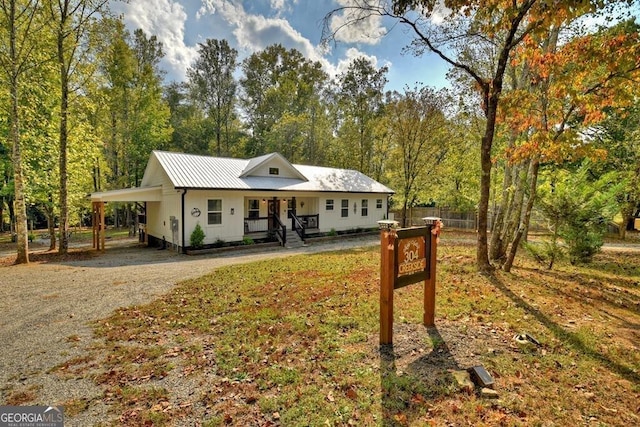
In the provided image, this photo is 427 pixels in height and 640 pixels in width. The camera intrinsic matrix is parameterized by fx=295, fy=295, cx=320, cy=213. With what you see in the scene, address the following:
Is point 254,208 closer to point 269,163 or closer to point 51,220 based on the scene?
point 269,163

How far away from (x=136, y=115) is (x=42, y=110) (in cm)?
919

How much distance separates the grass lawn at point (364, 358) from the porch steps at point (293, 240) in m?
8.67

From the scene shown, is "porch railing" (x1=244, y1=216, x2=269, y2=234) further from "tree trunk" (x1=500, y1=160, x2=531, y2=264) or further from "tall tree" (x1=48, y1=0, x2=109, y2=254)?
"tree trunk" (x1=500, y1=160, x2=531, y2=264)

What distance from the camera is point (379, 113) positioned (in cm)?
2739

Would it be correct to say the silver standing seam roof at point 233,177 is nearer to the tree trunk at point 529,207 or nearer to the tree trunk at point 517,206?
the tree trunk at point 517,206

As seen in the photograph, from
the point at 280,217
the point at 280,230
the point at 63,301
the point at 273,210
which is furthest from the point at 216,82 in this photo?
the point at 63,301

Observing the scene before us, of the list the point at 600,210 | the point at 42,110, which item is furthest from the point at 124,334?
the point at 42,110

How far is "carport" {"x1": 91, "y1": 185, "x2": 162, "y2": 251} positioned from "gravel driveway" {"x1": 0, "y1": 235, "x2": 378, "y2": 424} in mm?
2101

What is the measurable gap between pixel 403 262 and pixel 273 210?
44.0 ft

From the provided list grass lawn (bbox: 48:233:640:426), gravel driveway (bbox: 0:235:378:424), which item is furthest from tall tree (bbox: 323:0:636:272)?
gravel driveway (bbox: 0:235:378:424)

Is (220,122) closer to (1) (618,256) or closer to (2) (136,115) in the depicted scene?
(2) (136,115)

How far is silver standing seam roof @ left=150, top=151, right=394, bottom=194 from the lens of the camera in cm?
1396

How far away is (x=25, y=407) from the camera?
3.12 meters

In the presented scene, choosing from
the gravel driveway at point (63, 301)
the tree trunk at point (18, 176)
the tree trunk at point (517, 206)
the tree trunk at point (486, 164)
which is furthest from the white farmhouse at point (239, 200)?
the tree trunk at point (486, 164)
